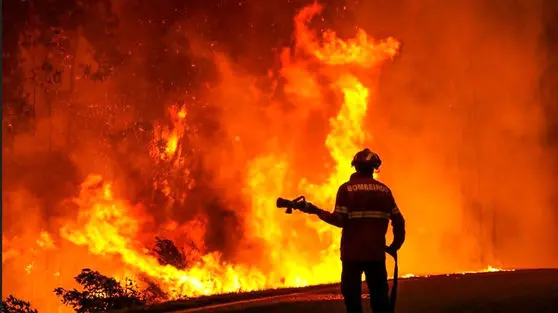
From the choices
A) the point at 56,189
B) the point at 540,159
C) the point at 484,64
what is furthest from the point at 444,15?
the point at 56,189

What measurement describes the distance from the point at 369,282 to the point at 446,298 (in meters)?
2.36

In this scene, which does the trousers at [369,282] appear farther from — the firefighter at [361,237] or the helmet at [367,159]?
the helmet at [367,159]

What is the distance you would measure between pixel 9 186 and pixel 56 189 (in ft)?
4.82

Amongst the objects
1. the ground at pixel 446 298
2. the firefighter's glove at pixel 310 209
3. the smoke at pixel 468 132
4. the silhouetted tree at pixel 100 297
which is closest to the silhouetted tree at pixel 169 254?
the silhouetted tree at pixel 100 297

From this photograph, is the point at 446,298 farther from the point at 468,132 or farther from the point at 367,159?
the point at 468,132

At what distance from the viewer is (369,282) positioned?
18.7 ft

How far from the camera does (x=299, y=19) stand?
59.4 feet

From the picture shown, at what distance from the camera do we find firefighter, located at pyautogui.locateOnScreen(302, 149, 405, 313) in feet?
18.4

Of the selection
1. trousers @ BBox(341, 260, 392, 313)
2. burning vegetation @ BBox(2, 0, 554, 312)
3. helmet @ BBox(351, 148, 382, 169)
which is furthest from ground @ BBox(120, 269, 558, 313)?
burning vegetation @ BBox(2, 0, 554, 312)

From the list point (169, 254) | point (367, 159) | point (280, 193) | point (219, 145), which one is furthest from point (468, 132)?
point (367, 159)

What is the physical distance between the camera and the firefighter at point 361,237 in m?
5.62

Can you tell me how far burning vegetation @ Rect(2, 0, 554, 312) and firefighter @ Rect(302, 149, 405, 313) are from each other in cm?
972

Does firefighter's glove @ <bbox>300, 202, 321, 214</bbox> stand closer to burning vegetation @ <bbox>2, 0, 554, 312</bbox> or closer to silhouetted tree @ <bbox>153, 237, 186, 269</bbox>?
burning vegetation @ <bbox>2, 0, 554, 312</bbox>

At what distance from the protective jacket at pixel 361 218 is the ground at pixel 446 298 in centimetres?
173
